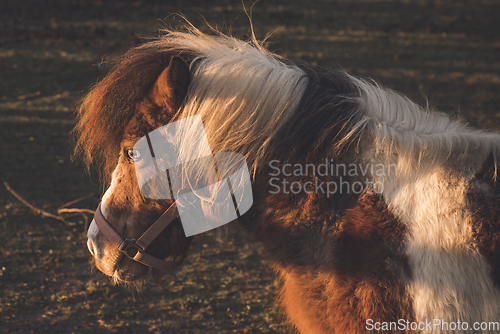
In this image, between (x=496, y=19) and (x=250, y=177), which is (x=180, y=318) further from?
(x=496, y=19)

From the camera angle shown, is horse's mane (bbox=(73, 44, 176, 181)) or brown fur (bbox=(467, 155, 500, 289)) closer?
brown fur (bbox=(467, 155, 500, 289))

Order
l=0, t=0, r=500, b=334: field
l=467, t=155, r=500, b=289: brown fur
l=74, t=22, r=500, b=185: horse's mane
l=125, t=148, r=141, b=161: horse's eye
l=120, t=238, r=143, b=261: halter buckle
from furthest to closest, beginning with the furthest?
1. l=0, t=0, r=500, b=334: field
2. l=120, t=238, r=143, b=261: halter buckle
3. l=125, t=148, r=141, b=161: horse's eye
4. l=74, t=22, r=500, b=185: horse's mane
5. l=467, t=155, r=500, b=289: brown fur

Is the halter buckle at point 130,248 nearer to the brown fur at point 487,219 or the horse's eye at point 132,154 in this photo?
the horse's eye at point 132,154

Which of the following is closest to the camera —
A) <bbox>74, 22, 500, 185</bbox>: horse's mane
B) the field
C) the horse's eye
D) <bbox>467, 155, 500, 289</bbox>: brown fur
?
<bbox>467, 155, 500, 289</bbox>: brown fur

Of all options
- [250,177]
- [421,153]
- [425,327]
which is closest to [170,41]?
[250,177]

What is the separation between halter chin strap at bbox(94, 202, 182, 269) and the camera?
74.5 inches

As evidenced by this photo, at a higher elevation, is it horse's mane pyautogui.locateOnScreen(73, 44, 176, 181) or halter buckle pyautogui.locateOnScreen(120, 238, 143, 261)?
horse's mane pyautogui.locateOnScreen(73, 44, 176, 181)

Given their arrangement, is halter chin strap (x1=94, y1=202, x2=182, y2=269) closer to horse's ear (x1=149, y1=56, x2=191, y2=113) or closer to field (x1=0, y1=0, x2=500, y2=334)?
field (x1=0, y1=0, x2=500, y2=334)

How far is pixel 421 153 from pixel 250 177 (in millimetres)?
706

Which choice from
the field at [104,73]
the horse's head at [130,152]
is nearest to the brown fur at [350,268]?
the field at [104,73]

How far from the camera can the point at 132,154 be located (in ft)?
6.02

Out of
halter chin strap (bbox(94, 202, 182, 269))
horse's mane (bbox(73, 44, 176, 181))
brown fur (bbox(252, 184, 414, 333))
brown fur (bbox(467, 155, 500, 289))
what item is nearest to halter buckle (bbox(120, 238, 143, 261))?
halter chin strap (bbox(94, 202, 182, 269))

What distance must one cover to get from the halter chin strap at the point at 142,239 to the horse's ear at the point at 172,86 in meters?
0.46

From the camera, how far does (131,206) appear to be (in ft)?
6.32
